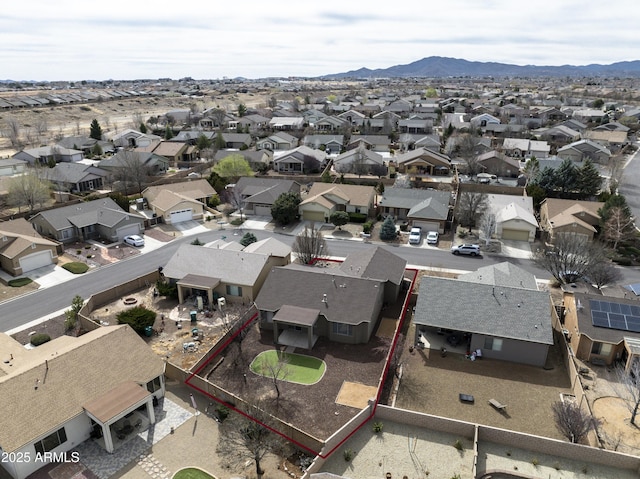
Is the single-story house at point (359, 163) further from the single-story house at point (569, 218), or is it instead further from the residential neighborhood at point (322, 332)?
the single-story house at point (569, 218)

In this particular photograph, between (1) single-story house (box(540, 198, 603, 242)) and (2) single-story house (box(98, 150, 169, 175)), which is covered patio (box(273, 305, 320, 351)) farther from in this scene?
(2) single-story house (box(98, 150, 169, 175))

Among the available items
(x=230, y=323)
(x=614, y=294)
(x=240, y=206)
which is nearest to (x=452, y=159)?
(x=240, y=206)

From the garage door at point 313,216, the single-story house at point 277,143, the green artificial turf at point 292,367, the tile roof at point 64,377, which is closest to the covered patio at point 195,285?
the green artificial turf at point 292,367

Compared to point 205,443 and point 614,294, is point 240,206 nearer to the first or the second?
point 205,443

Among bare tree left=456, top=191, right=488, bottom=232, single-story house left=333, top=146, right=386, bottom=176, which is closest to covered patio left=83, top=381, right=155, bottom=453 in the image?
bare tree left=456, top=191, right=488, bottom=232

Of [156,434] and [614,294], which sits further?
[614,294]
